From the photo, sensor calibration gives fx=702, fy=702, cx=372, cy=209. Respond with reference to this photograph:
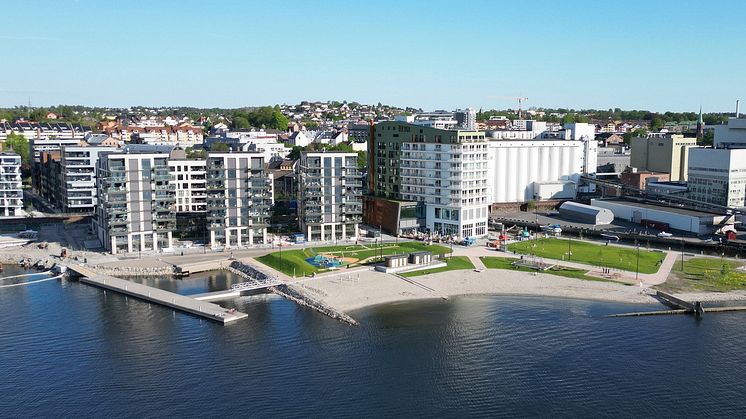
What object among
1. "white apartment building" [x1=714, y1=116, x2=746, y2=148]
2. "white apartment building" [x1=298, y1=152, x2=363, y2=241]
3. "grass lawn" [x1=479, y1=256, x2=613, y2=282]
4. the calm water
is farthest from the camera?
"white apartment building" [x1=714, y1=116, x2=746, y2=148]

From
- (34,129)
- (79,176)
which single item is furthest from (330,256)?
(34,129)

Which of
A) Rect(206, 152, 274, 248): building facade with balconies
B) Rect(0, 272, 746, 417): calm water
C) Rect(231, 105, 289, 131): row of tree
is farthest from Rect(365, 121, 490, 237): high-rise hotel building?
Rect(231, 105, 289, 131): row of tree

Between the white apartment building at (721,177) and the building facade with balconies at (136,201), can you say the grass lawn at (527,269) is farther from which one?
the white apartment building at (721,177)

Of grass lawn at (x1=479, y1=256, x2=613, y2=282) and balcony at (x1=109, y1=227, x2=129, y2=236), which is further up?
balcony at (x1=109, y1=227, x2=129, y2=236)

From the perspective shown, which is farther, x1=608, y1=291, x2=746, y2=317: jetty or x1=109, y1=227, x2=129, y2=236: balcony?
x1=109, y1=227, x2=129, y2=236: balcony

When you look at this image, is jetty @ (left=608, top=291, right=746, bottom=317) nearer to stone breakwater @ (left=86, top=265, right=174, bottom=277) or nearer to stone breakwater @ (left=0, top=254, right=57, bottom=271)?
stone breakwater @ (left=86, top=265, right=174, bottom=277)

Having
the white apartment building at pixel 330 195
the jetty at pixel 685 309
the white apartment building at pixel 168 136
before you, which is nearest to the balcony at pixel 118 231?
the white apartment building at pixel 330 195

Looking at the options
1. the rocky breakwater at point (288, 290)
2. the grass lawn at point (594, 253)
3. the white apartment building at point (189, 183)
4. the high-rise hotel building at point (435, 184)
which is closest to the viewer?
the rocky breakwater at point (288, 290)

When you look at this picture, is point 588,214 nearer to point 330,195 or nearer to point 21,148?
point 330,195
